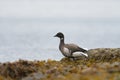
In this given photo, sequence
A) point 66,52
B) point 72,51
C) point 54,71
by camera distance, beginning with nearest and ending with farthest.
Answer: point 54,71
point 72,51
point 66,52

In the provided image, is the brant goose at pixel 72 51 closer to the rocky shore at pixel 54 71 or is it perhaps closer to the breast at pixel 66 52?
the breast at pixel 66 52

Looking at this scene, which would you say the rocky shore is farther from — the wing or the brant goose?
the wing

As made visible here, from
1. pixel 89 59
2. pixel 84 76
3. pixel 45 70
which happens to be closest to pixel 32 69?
pixel 45 70

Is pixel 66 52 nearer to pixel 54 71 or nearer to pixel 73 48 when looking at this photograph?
pixel 73 48

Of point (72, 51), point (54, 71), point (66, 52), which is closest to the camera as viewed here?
point (54, 71)

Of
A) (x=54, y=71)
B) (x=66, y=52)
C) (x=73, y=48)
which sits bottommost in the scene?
(x=54, y=71)

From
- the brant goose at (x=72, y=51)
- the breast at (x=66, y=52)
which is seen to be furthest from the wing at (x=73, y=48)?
the breast at (x=66, y=52)

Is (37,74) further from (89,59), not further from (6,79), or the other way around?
(89,59)

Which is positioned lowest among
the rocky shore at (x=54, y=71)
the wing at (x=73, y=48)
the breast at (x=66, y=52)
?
the rocky shore at (x=54, y=71)

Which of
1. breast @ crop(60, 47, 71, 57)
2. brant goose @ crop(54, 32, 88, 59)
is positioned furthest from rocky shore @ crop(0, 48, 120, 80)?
breast @ crop(60, 47, 71, 57)

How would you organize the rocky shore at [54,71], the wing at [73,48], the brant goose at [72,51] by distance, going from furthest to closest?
1. the wing at [73,48]
2. the brant goose at [72,51]
3. the rocky shore at [54,71]

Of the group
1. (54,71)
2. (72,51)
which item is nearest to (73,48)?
(72,51)

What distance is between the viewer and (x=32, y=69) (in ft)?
64.9

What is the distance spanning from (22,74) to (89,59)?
8111mm
